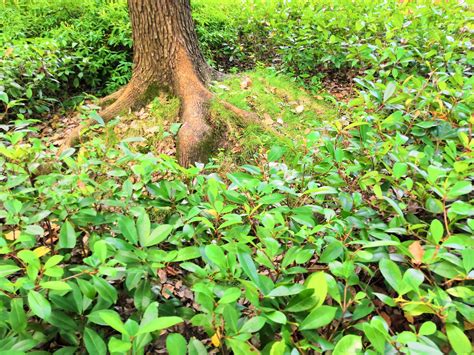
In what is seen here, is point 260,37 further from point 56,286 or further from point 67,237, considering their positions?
point 56,286

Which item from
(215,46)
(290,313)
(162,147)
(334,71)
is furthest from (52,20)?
(290,313)

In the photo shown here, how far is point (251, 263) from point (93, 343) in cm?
51

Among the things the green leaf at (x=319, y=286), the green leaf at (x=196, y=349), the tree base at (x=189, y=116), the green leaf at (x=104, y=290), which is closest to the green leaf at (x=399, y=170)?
the green leaf at (x=319, y=286)

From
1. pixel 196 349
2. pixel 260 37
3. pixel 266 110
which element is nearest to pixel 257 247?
pixel 196 349

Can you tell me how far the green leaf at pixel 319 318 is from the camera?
3.15 ft

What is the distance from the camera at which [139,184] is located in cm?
147

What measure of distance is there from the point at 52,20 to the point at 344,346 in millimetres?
5960

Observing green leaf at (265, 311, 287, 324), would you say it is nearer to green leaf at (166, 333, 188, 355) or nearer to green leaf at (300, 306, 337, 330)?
green leaf at (300, 306, 337, 330)

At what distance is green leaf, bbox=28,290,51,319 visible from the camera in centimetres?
92

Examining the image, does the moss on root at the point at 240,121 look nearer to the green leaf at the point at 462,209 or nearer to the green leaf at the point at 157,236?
the green leaf at the point at 462,209

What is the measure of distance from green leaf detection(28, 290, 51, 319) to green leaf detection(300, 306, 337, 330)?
712mm

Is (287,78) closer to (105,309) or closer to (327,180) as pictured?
(327,180)

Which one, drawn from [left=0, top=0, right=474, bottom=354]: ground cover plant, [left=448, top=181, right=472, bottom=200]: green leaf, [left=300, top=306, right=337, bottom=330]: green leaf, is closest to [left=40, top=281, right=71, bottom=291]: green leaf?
[left=0, top=0, right=474, bottom=354]: ground cover plant

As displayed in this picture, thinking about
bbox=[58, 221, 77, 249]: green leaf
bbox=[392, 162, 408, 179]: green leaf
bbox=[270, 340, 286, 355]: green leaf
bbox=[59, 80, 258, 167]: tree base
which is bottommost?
bbox=[59, 80, 258, 167]: tree base
